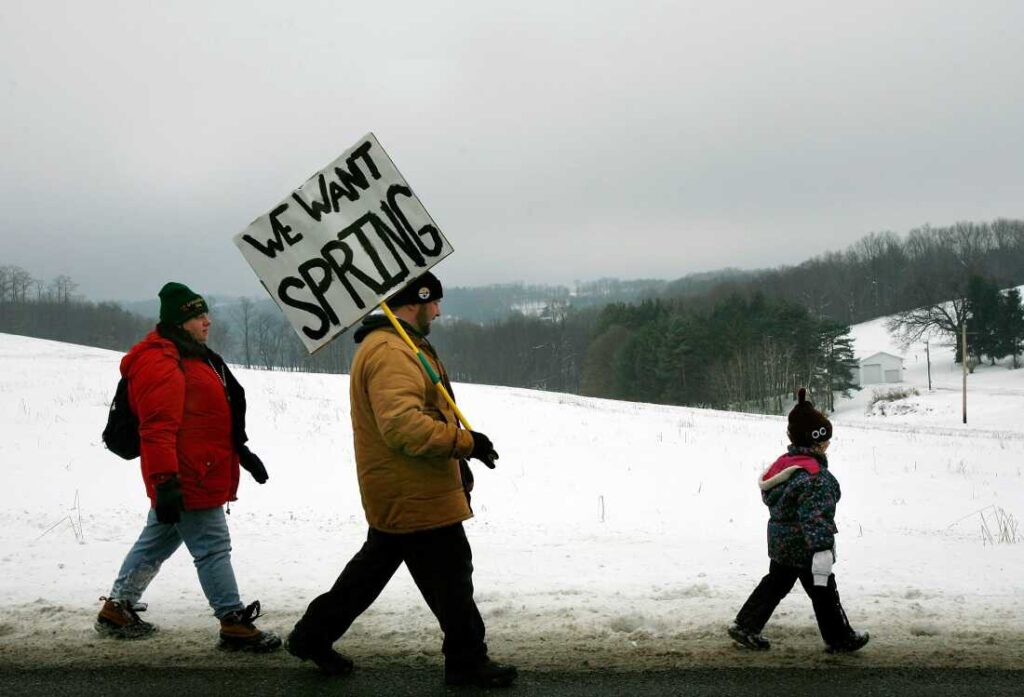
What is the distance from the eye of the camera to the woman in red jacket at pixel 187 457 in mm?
4707

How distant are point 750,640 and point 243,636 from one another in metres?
2.88

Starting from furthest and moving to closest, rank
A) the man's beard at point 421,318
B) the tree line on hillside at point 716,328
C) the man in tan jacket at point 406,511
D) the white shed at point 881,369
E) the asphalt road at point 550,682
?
the white shed at point 881,369 → the tree line on hillside at point 716,328 → the man's beard at point 421,318 → the asphalt road at point 550,682 → the man in tan jacket at point 406,511

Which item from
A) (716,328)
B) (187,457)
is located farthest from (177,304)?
(716,328)

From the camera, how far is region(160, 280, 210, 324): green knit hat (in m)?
5.02

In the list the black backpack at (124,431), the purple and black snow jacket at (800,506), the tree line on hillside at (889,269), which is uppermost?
the tree line on hillside at (889,269)

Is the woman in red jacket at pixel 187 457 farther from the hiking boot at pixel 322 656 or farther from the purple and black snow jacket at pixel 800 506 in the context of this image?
the purple and black snow jacket at pixel 800 506

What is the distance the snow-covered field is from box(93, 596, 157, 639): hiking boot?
0.08m

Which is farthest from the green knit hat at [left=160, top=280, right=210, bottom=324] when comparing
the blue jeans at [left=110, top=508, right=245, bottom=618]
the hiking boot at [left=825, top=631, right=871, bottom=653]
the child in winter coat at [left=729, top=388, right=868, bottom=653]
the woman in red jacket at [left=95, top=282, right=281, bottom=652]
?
the hiking boot at [left=825, top=631, right=871, bottom=653]

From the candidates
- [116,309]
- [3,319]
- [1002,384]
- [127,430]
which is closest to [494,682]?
[127,430]

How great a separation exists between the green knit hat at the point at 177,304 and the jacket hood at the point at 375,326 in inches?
45.5

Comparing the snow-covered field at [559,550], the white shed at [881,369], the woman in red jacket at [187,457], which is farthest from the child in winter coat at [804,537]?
the white shed at [881,369]

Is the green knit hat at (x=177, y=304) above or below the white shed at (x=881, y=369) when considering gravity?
above

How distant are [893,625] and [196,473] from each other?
4299 mm

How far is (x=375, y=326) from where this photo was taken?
4.52m
